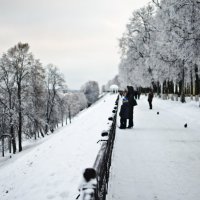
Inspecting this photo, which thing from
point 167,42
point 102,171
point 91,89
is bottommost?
point 102,171

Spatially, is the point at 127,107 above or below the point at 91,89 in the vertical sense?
below

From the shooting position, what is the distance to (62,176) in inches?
346

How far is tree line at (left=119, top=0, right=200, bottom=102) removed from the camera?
17234 mm

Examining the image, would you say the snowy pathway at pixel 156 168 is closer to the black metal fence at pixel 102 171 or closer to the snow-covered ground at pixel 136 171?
the snow-covered ground at pixel 136 171

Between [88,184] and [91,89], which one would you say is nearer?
[88,184]

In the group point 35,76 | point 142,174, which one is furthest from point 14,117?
point 142,174

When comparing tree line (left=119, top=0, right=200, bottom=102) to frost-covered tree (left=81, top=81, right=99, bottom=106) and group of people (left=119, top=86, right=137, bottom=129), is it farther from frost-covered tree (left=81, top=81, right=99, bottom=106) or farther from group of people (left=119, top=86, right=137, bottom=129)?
frost-covered tree (left=81, top=81, right=99, bottom=106)

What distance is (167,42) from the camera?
20781mm

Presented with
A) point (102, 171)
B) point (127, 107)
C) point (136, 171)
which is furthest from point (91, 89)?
point (102, 171)

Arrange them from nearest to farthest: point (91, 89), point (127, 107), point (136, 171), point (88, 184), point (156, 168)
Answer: point (88, 184), point (136, 171), point (156, 168), point (127, 107), point (91, 89)

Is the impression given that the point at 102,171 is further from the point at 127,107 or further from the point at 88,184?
the point at 127,107

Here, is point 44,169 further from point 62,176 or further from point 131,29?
point 131,29

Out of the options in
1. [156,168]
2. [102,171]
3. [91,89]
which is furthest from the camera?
[91,89]

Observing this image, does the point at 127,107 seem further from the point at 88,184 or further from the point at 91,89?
the point at 91,89
